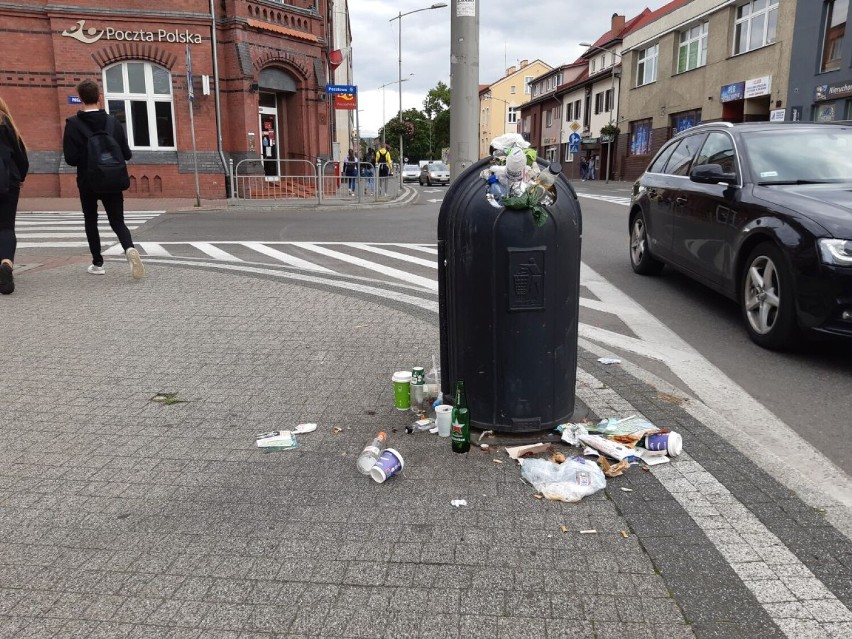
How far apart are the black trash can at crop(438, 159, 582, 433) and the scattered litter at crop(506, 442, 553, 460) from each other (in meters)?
0.12

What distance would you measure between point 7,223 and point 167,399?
401 centimetres

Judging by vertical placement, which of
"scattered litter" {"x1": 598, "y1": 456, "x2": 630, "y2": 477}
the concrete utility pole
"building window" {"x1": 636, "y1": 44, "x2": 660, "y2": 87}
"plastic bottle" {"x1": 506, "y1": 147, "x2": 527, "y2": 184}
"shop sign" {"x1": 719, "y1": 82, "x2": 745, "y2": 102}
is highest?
"building window" {"x1": 636, "y1": 44, "x2": 660, "y2": 87}

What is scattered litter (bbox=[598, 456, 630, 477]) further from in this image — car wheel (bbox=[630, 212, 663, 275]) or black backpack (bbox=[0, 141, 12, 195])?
black backpack (bbox=[0, 141, 12, 195])

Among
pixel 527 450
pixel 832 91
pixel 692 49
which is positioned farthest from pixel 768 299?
pixel 692 49

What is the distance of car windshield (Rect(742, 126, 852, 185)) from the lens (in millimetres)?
5891

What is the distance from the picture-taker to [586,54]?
56312mm

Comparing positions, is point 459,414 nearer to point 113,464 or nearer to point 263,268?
point 113,464

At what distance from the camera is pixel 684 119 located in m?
38.5

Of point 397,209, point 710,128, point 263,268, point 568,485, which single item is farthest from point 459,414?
point 397,209

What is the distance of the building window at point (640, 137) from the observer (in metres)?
42.9

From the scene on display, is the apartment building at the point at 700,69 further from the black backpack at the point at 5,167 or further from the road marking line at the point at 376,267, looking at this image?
the black backpack at the point at 5,167

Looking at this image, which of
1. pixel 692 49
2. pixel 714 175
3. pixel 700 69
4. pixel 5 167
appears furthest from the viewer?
pixel 692 49

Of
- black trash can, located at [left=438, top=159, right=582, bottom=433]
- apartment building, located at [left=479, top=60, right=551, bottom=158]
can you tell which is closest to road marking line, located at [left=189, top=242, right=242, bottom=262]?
black trash can, located at [left=438, top=159, right=582, bottom=433]

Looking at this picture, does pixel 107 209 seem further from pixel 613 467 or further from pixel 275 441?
pixel 613 467
